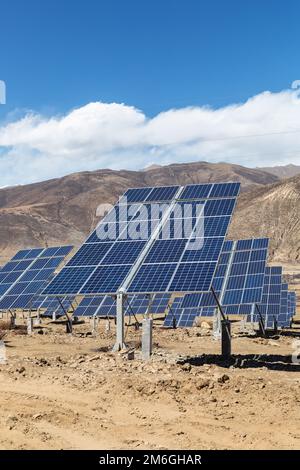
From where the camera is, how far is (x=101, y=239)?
22531mm

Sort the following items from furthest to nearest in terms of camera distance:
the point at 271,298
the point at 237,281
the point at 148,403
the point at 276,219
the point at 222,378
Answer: the point at 276,219
the point at 271,298
the point at 237,281
the point at 222,378
the point at 148,403

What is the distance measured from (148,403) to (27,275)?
23860 millimetres

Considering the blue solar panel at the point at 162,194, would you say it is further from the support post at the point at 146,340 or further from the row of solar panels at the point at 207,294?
the support post at the point at 146,340

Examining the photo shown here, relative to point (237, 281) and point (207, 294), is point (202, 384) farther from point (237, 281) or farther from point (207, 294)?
point (207, 294)

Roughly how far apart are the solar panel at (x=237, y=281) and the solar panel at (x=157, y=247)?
6.58 metres

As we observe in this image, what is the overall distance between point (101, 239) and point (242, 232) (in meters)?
103

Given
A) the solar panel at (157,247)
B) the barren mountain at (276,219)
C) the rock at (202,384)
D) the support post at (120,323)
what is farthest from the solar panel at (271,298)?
the barren mountain at (276,219)

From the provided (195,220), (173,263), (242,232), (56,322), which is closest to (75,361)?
(173,263)

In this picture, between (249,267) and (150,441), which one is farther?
(249,267)

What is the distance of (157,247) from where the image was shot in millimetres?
20641

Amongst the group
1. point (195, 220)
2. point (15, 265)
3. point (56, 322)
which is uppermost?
point (195, 220)

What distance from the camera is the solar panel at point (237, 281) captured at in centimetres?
2853

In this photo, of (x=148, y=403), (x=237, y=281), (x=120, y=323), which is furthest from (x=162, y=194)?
(x=148, y=403)
